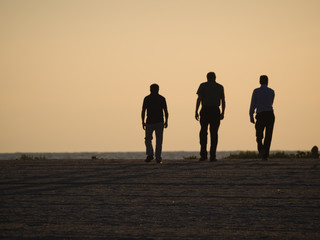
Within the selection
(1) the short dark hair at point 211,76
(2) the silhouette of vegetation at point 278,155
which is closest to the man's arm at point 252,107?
(1) the short dark hair at point 211,76

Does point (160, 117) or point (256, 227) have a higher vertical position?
point (160, 117)

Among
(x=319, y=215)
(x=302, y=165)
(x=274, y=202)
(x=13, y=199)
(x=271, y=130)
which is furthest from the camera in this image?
(x=271, y=130)

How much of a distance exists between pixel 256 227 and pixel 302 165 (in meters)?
8.83

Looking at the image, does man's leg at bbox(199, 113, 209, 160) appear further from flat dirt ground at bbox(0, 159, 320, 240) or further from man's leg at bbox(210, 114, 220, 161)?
flat dirt ground at bbox(0, 159, 320, 240)

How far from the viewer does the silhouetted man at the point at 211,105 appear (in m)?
18.4

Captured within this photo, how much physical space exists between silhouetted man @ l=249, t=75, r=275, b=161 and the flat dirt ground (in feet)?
14.1

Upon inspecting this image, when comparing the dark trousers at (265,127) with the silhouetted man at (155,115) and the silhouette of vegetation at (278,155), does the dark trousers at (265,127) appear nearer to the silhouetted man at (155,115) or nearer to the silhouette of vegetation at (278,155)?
the silhouetted man at (155,115)

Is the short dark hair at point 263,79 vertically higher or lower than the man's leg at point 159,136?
higher

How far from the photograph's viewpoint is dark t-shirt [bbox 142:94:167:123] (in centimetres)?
1897

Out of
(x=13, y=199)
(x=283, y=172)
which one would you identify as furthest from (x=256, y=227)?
(x=283, y=172)

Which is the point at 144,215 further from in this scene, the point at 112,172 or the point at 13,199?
the point at 112,172

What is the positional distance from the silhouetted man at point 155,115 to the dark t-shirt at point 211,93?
121 cm

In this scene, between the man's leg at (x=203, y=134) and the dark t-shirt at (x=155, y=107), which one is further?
the dark t-shirt at (x=155, y=107)

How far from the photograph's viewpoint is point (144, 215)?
8336 mm
